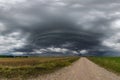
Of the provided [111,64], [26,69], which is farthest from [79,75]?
[111,64]

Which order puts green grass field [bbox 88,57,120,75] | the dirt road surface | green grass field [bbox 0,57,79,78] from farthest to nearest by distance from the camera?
green grass field [bbox 88,57,120,75] → green grass field [bbox 0,57,79,78] → the dirt road surface

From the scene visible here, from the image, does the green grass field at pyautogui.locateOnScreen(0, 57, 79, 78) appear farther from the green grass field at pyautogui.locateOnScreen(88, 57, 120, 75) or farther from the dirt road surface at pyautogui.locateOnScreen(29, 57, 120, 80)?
the green grass field at pyautogui.locateOnScreen(88, 57, 120, 75)

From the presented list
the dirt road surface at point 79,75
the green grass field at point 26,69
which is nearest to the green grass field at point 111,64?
the dirt road surface at point 79,75

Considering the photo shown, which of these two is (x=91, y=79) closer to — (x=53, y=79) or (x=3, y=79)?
(x=53, y=79)

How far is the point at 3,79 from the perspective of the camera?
26.0 metres

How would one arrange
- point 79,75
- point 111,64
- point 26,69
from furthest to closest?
point 111,64, point 26,69, point 79,75

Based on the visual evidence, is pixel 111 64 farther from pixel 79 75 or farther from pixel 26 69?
pixel 79 75

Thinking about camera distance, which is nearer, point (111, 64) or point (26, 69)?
point (26, 69)

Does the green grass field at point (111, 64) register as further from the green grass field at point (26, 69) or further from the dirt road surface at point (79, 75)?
the green grass field at point (26, 69)

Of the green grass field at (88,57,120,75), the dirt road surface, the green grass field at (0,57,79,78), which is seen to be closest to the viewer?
the dirt road surface

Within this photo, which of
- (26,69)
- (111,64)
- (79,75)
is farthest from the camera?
(111,64)

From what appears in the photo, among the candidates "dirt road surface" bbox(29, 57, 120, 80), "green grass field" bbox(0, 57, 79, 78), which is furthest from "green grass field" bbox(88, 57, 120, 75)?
"green grass field" bbox(0, 57, 79, 78)

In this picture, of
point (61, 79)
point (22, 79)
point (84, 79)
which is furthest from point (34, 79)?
point (84, 79)

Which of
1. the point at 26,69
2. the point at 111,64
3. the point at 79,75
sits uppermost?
the point at 26,69
